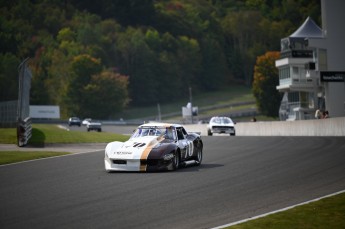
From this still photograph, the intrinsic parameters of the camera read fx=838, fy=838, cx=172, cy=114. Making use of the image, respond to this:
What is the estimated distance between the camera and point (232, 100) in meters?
173

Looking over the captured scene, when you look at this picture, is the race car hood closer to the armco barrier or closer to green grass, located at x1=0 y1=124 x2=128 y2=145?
green grass, located at x1=0 y1=124 x2=128 y2=145

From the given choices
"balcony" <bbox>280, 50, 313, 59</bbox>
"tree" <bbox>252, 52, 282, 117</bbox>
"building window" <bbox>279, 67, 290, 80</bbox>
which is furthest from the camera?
"tree" <bbox>252, 52, 282, 117</bbox>

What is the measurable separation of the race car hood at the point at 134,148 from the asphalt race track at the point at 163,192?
646 mm

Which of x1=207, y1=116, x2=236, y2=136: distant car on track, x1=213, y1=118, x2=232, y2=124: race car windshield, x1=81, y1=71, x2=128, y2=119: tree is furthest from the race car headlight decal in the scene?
x1=81, y1=71, x2=128, y2=119: tree

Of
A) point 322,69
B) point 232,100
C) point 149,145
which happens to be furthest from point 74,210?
point 232,100

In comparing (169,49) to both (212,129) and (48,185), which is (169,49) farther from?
(48,185)

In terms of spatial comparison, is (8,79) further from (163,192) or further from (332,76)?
(163,192)

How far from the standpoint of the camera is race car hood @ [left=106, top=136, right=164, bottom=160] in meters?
21.1

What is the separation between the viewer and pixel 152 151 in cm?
2120

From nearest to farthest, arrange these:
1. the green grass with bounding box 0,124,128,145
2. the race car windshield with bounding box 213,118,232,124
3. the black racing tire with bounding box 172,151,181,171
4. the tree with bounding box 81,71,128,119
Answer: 1. the black racing tire with bounding box 172,151,181,171
2. the green grass with bounding box 0,124,128,145
3. the race car windshield with bounding box 213,118,232,124
4. the tree with bounding box 81,71,128,119

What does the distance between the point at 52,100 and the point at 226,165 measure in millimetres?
140640

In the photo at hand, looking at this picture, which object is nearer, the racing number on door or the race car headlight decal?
the race car headlight decal

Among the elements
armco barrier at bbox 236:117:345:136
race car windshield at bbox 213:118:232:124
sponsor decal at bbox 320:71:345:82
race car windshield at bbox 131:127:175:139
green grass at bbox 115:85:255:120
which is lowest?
race car windshield at bbox 131:127:175:139

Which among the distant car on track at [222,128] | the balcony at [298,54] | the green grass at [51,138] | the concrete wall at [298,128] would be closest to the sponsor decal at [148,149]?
the green grass at [51,138]
